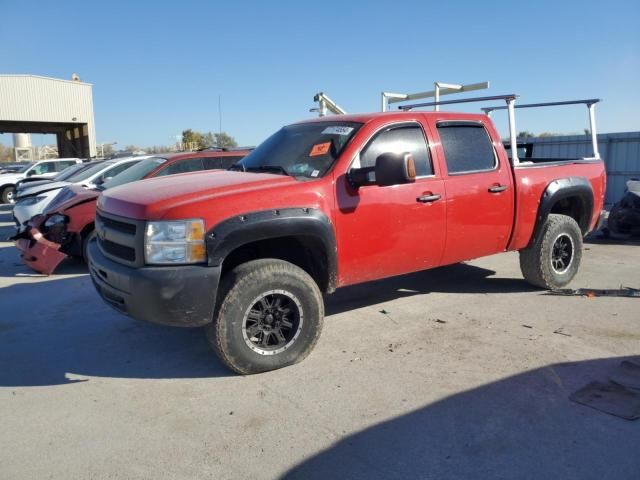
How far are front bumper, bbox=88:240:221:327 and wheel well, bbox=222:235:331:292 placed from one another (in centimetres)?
46

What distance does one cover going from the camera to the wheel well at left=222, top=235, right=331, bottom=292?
4.26 metres

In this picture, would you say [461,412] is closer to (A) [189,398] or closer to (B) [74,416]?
(A) [189,398]

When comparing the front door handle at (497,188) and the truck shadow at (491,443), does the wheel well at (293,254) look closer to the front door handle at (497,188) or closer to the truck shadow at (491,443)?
the truck shadow at (491,443)

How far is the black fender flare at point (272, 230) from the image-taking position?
147 inches

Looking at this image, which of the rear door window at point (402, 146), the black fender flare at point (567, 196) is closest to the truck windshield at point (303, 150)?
the rear door window at point (402, 146)

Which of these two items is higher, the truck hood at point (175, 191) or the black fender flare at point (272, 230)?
the truck hood at point (175, 191)

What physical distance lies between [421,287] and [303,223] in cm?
287

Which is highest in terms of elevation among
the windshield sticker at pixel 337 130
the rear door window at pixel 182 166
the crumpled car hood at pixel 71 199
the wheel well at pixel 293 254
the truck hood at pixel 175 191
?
the windshield sticker at pixel 337 130

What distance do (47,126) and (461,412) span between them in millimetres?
41951

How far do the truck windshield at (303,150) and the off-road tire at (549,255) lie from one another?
266 centimetres

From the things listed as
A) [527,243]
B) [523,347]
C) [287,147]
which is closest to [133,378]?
[287,147]

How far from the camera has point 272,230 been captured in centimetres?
→ 393

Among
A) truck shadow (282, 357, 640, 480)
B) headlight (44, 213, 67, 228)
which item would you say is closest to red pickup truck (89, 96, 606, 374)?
truck shadow (282, 357, 640, 480)

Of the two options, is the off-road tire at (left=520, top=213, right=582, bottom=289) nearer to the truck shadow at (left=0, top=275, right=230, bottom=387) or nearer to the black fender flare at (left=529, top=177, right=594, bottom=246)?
the black fender flare at (left=529, top=177, right=594, bottom=246)
